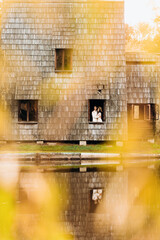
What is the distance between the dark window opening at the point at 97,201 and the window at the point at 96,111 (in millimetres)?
12503

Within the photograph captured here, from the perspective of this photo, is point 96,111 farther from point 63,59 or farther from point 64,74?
point 63,59

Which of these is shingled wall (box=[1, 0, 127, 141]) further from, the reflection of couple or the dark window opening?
the dark window opening

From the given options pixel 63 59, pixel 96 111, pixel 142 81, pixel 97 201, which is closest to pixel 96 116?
pixel 96 111

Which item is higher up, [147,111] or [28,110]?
[28,110]

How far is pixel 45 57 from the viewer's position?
22.2 metres

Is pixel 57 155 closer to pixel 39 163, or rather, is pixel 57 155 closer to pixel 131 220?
Answer: pixel 39 163

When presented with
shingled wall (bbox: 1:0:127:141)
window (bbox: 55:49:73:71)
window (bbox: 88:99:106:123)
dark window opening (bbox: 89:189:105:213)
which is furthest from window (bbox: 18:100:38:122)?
dark window opening (bbox: 89:189:105:213)

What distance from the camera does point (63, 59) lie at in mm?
22344

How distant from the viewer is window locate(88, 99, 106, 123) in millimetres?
22438

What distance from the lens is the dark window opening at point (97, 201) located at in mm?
7747

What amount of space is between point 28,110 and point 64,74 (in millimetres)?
2731

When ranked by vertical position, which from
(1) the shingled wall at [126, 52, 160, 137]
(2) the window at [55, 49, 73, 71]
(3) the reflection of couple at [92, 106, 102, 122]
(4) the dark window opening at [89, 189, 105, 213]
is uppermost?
(2) the window at [55, 49, 73, 71]

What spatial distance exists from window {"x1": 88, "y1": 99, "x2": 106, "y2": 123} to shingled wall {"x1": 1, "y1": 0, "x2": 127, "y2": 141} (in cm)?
35

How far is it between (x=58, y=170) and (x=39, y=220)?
741 cm
